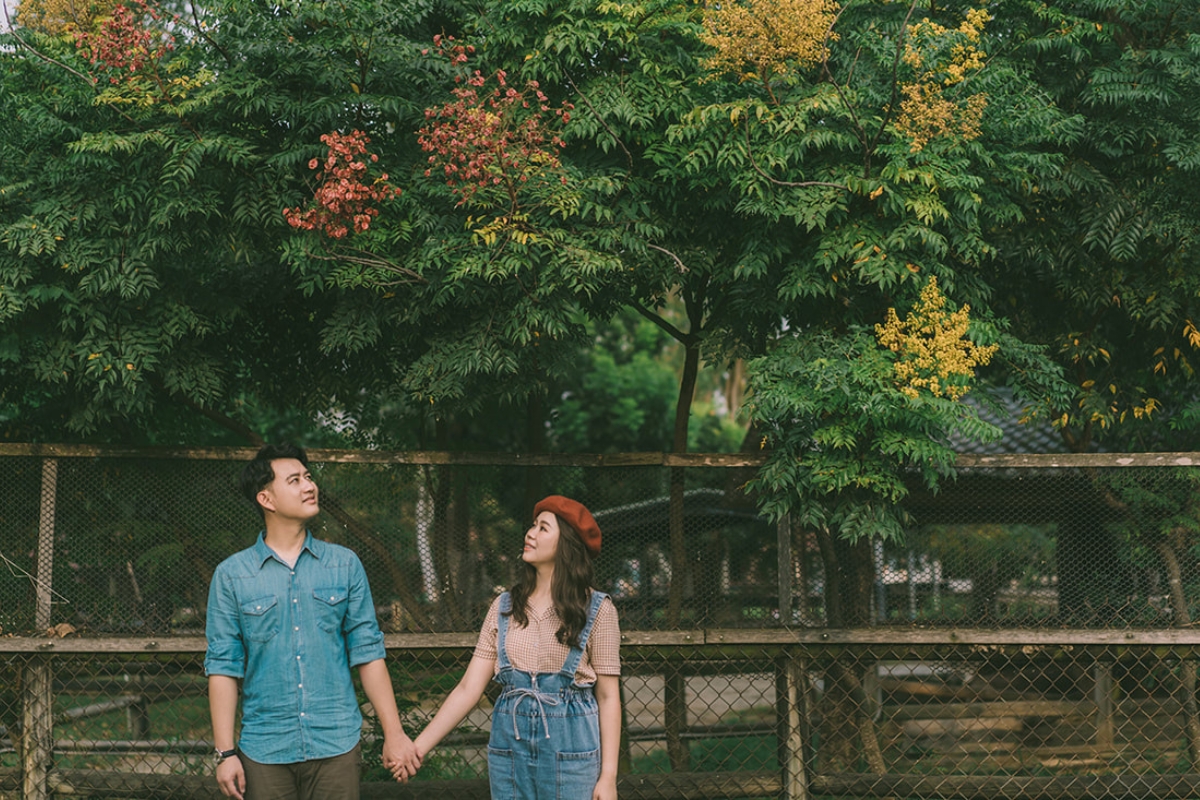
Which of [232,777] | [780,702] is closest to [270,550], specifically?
[232,777]

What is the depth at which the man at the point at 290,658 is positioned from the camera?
3.56 meters

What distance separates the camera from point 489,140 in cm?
475

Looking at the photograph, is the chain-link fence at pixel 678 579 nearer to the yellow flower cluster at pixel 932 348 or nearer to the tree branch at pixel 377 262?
the yellow flower cluster at pixel 932 348

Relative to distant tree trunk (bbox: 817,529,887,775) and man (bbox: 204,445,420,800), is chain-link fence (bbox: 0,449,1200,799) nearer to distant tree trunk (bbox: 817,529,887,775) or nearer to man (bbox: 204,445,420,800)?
distant tree trunk (bbox: 817,529,887,775)

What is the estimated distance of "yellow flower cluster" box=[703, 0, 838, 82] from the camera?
4.71 meters

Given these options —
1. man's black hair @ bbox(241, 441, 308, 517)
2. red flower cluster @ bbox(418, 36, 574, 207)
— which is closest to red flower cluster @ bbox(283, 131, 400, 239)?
red flower cluster @ bbox(418, 36, 574, 207)

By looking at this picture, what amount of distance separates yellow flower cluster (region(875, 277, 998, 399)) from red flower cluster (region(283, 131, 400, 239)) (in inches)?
97.1

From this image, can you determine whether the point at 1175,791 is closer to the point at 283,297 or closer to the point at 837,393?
the point at 837,393

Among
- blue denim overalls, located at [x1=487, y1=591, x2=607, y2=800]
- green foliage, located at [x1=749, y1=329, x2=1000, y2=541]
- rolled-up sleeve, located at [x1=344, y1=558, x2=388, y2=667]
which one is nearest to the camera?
blue denim overalls, located at [x1=487, y1=591, x2=607, y2=800]

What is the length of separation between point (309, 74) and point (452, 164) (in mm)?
930

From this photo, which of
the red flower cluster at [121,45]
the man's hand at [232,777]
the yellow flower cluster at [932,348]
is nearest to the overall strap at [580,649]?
the man's hand at [232,777]

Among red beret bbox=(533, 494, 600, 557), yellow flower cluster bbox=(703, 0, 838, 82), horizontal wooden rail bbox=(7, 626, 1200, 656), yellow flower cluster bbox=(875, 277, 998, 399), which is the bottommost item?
horizontal wooden rail bbox=(7, 626, 1200, 656)

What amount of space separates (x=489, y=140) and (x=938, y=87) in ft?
6.97

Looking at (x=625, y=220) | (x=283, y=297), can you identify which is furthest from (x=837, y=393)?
(x=283, y=297)
